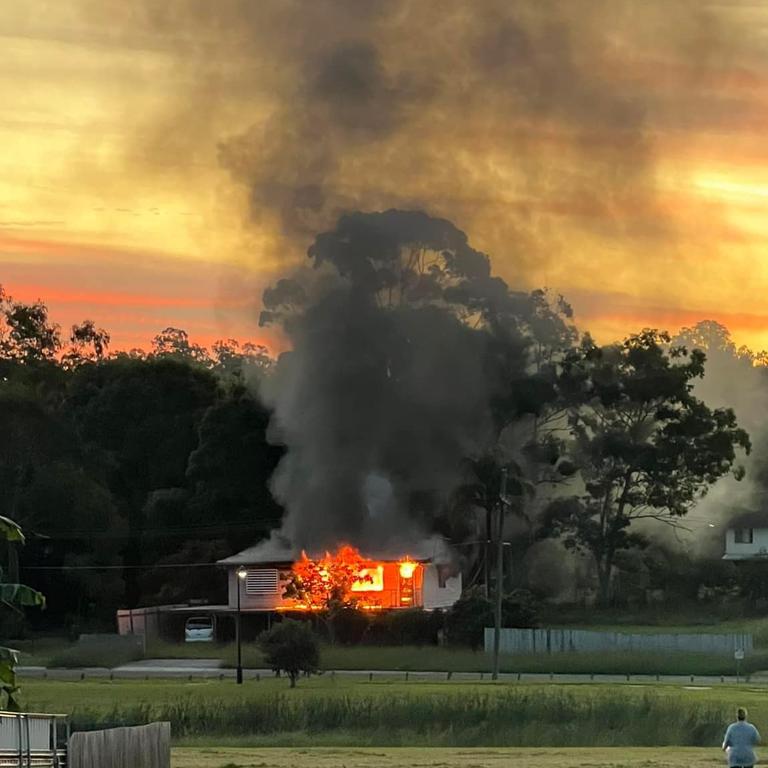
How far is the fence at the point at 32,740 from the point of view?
81.5 feet

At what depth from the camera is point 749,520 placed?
343 feet

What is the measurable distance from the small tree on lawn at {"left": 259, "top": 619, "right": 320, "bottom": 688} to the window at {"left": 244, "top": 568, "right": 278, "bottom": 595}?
70.5 feet

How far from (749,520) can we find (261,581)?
31.6 metres

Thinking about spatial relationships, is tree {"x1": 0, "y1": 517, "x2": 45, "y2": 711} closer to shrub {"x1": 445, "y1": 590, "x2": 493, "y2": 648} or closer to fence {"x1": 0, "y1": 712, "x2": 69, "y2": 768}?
fence {"x1": 0, "y1": 712, "x2": 69, "y2": 768}

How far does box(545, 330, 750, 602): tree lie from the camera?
9288cm

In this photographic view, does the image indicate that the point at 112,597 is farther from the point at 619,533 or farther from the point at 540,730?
the point at 540,730

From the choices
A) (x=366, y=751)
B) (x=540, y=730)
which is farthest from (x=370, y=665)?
(x=366, y=751)

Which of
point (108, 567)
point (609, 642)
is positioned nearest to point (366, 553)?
point (108, 567)

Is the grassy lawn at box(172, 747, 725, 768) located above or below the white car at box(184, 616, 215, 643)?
below

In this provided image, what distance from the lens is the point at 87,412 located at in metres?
101

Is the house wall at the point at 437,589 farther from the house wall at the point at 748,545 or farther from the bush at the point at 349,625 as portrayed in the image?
the house wall at the point at 748,545

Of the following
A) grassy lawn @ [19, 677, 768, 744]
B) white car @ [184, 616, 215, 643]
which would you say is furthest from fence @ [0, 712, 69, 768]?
white car @ [184, 616, 215, 643]

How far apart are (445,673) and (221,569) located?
2815 cm

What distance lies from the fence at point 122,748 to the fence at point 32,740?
265 mm
